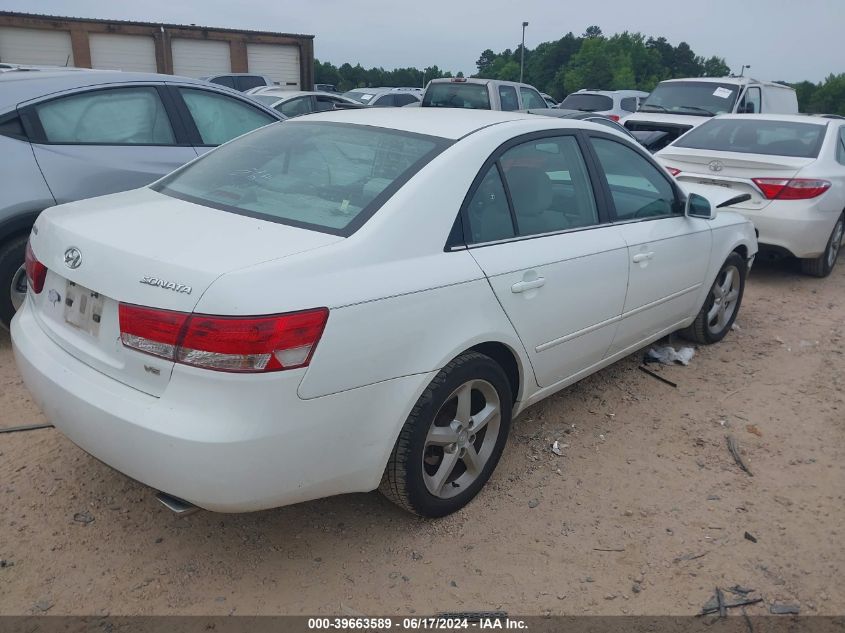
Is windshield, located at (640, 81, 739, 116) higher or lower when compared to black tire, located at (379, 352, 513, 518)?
higher

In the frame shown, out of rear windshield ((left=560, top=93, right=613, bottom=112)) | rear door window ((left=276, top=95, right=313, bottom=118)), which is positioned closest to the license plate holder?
rear door window ((left=276, top=95, right=313, bottom=118))

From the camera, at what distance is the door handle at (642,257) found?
3.69 m

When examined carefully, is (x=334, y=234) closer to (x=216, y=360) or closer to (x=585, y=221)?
(x=216, y=360)

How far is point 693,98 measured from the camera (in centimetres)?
1113

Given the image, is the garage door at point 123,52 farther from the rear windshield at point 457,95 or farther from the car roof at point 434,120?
the car roof at point 434,120

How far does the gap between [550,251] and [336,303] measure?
126 cm

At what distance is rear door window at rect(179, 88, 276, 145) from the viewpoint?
530cm

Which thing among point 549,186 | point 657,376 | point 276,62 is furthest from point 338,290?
point 276,62

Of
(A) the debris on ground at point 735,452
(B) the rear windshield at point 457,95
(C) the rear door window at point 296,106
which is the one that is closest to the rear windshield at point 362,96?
(C) the rear door window at point 296,106

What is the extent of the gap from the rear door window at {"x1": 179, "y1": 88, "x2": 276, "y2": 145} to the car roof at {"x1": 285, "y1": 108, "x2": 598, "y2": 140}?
2.06 metres

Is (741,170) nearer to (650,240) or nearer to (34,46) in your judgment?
(650,240)

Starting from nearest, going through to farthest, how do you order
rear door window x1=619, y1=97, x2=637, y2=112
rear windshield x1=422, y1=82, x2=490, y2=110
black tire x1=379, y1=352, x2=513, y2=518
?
black tire x1=379, y1=352, x2=513, y2=518 → rear windshield x1=422, y1=82, x2=490, y2=110 → rear door window x1=619, y1=97, x2=637, y2=112

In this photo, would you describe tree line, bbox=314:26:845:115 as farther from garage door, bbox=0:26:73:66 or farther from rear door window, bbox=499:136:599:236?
rear door window, bbox=499:136:599:236

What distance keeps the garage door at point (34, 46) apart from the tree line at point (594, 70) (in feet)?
80.2
